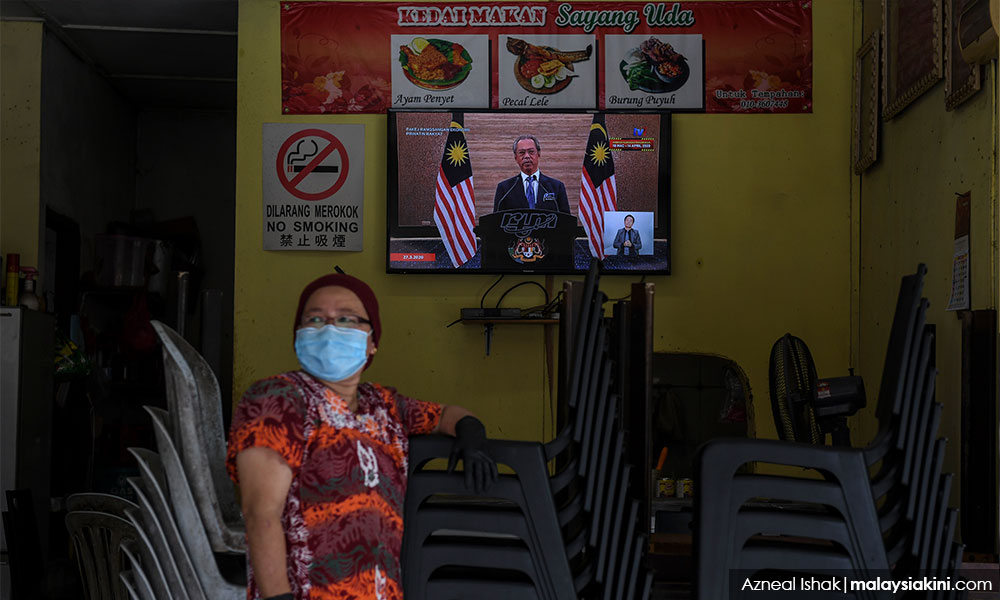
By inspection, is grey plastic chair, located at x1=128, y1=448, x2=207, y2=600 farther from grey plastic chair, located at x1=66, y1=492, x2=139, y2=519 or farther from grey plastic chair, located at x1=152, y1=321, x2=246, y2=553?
grey plastic chair, located at x1=66, y1=492, x2=139, y2=519

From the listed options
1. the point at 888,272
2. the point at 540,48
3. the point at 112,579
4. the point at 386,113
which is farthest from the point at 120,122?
the point at 888,272

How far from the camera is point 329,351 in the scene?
2225 mm

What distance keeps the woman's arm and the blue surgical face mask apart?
0.89 feet

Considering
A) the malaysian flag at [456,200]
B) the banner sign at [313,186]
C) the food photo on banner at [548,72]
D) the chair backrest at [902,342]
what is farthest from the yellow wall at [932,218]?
the banner sign at [313,186]

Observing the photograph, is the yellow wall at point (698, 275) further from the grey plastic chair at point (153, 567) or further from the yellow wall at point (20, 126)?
the grey plastic chair at point (153, 567)

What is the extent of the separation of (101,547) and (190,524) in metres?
1.04

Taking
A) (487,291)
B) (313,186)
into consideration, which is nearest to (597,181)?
(487,291)

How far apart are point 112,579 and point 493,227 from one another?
9.20 ft

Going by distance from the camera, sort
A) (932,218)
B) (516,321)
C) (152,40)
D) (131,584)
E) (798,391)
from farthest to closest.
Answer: (152,40)
(516,321)
(932,218)
(798,391)
(131,584)

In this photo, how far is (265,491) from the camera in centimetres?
204

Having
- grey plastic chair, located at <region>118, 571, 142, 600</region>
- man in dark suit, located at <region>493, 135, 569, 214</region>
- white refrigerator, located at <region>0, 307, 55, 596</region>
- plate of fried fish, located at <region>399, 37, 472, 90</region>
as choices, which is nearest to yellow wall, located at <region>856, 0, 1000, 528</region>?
man in dark suit, located at <region>493, 135, 569, 214</region>

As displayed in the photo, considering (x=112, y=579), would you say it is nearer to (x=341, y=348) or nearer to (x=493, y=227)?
(x=341, y=348)

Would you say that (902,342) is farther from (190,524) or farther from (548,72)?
(548,72)

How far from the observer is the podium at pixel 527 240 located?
521 cm
